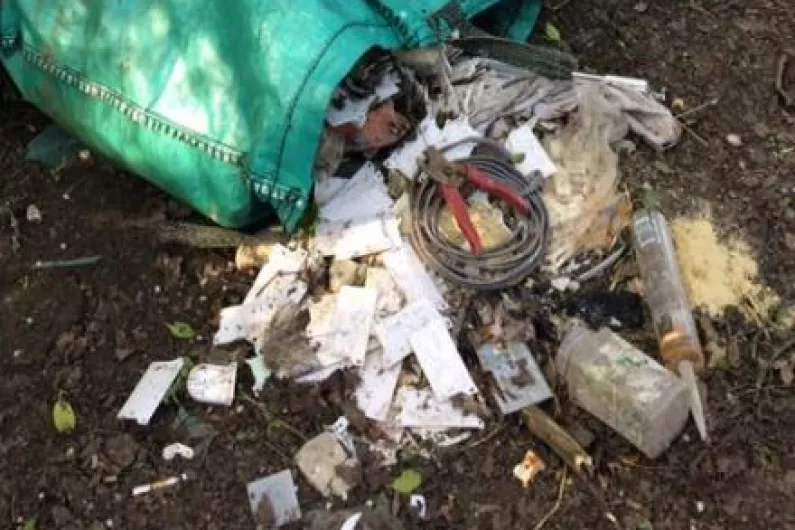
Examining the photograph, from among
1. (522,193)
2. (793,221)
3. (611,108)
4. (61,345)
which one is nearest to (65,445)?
(61,345)

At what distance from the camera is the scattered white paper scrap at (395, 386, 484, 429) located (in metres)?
2.54

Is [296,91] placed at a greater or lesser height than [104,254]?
greater

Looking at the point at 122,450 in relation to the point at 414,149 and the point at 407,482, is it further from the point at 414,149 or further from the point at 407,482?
the point at 414,149

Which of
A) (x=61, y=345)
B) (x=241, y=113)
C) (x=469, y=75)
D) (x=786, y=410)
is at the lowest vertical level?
(x=786, y=410)

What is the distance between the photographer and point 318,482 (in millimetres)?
2467

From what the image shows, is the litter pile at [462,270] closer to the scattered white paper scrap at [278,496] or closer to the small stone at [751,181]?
the scattered white paper scrap at [278,496]

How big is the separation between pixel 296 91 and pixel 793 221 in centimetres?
133

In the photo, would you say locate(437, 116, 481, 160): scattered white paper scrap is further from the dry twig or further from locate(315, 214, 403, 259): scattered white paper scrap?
the dry twig

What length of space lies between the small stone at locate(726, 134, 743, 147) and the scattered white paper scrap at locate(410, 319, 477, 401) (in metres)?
1.02

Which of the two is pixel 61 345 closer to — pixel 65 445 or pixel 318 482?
pixel 65 445

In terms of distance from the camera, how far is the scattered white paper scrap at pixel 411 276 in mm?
2688

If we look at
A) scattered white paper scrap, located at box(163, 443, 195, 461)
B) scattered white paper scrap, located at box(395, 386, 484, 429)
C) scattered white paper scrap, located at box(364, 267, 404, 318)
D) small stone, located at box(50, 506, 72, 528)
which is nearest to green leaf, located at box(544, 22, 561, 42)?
scattered white paper scrap, located at box(364, 267, 404, 318)

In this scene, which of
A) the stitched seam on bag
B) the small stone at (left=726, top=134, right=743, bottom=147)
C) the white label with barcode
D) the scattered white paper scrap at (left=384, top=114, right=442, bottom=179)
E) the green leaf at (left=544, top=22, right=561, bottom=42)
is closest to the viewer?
the stitched seam on bag

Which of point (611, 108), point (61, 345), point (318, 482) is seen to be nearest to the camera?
point (318, 482)
